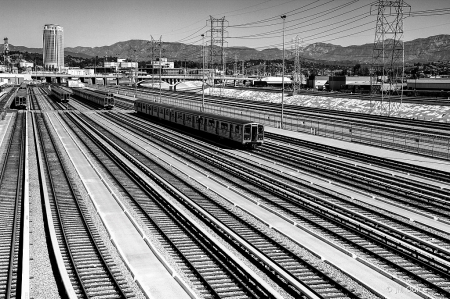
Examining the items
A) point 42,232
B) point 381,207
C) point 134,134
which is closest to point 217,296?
point 42,232

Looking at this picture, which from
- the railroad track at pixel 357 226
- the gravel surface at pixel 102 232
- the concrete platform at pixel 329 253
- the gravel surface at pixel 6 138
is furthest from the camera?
the gravel surface at pixel 6 138

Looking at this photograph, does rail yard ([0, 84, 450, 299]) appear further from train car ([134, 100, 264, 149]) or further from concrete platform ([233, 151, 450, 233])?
train car ([134, 100, 264, 149])

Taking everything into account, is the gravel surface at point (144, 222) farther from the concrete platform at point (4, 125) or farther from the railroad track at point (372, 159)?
the concrete platform at point (4, 125)

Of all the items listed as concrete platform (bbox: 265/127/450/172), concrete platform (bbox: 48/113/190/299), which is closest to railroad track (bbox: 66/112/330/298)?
concrete platform (bbox: 48/113/190/299)

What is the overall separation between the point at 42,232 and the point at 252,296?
958cm

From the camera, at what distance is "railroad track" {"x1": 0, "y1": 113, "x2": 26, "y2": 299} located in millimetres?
13867

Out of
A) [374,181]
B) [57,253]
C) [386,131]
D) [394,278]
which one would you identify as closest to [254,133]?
[374,181]

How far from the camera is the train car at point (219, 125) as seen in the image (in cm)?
3891

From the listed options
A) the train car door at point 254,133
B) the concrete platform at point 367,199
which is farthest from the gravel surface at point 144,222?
the train car door at point 254,133

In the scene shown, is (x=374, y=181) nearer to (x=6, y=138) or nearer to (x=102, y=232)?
(x=102, y=232)

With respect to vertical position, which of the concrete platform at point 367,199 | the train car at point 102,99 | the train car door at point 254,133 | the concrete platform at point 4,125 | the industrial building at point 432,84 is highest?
the industrial building at point 432,84

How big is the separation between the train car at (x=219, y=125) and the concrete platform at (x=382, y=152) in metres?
6.87

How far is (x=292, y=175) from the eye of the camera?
29797 millimetres

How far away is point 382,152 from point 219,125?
1434 cm
